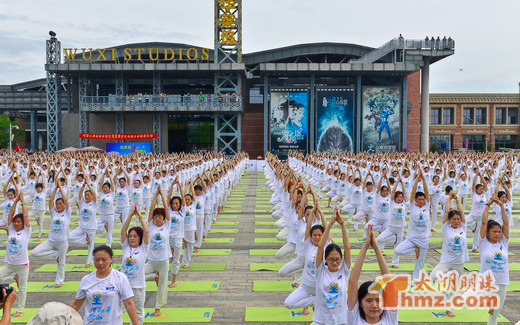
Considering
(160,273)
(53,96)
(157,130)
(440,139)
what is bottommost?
(160,273)

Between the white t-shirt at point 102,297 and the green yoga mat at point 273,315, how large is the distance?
9.85 ft

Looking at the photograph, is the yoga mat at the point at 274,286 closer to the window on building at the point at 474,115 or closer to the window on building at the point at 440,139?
the window on building at the point at 440,139

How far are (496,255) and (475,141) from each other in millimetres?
72006

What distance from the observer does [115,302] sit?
17.1 feet

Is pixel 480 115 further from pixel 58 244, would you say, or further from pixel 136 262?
pixel 136 262

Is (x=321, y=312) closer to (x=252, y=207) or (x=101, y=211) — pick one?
(x=101, y=211)

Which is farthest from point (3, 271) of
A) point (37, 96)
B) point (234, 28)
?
point (37, 96)

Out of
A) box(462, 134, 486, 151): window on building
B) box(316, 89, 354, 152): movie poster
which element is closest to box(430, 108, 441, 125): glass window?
box(462, 134, 486, 151): window on building

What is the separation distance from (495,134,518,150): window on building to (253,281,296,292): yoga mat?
2859 inches

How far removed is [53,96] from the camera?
168 ft

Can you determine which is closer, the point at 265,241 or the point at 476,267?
the point at 476,267

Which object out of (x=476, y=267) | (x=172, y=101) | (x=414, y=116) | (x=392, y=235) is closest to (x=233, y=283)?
(x=392, y=235)

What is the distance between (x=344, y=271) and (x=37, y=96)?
203 feet

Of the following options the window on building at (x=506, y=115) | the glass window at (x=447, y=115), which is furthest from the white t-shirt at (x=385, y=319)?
the window on building at (x=506, y=115)
